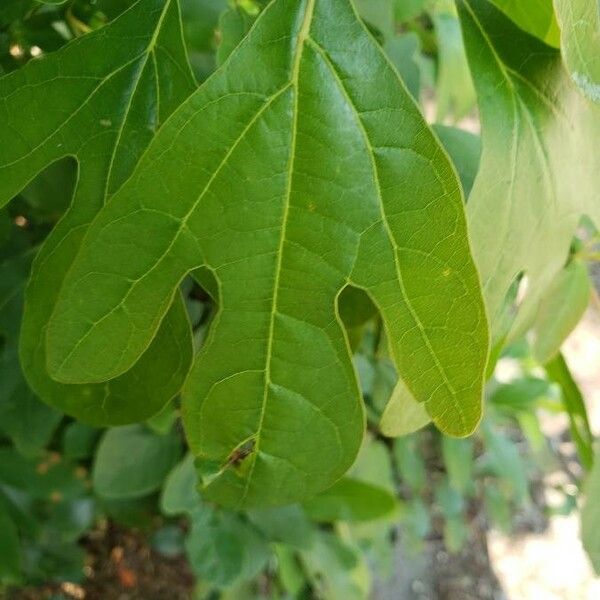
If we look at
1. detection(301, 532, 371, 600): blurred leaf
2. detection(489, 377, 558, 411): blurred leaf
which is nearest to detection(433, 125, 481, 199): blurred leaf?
detection(301, 532, 371, 600): blurred leaf

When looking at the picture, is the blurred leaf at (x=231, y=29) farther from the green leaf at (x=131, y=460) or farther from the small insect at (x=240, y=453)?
the green leaf at (x=131, y=460)

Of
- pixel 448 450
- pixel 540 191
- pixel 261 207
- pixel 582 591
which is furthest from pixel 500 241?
pixel 582 591

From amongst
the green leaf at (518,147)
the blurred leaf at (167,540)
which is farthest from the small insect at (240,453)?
the blurred leaf at (167,540)

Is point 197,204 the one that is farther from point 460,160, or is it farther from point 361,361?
point 361,361

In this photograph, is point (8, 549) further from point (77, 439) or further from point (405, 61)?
point (405, 61)

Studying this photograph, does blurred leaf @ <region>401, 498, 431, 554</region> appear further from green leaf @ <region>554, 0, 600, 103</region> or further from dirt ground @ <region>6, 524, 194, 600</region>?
green leaf @ <region>554, 0, 600, 103</region>
